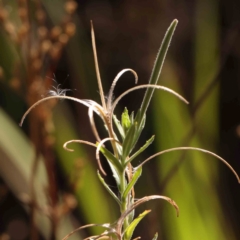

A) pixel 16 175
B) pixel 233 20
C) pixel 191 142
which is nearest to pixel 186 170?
pixel 191 142

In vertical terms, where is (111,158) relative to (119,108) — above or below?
above

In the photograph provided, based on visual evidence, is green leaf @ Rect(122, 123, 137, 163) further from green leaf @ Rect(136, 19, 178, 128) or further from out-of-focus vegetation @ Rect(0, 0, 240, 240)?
out-of-focus vegetation @ Rect(0, 0, 240, 240)

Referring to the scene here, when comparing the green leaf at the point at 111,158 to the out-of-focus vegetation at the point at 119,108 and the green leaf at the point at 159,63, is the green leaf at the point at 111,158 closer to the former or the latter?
the green leaf at the point at 159,63

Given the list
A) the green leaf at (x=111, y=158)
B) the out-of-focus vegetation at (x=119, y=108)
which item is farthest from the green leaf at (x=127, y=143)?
the out-of-focus vegetation at (x=119, y=108)

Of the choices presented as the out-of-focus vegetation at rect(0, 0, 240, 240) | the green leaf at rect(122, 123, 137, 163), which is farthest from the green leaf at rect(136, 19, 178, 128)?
the out-of-focus vegetation at rect(0, 0, 240, 240)

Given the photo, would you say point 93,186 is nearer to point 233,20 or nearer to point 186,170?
point 186,170

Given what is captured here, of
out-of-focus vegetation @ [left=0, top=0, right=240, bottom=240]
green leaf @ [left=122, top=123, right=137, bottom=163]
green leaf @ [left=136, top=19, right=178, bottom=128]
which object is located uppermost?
green leaf @ [left=136, top=19, right=178, bottom=128]

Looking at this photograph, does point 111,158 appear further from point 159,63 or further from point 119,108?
point 119,108

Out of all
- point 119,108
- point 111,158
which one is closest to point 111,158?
point 111,158

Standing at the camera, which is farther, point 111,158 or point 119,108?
point 119,108
